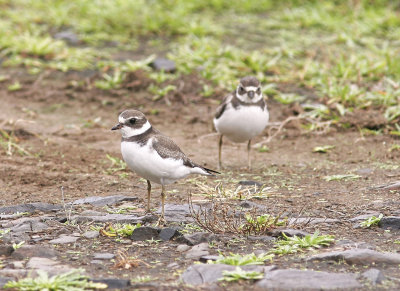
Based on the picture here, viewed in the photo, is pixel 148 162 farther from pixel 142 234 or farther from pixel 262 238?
pixel 262 238

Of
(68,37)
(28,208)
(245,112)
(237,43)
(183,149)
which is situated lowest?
(28,208)

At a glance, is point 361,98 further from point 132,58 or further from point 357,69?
point 132,58

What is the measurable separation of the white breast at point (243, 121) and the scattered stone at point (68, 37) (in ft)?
19.4

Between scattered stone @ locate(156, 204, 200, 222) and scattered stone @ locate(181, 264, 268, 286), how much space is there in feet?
4.88

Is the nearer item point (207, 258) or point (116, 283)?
point (116, 283)

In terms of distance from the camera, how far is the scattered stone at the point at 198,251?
5336 mm

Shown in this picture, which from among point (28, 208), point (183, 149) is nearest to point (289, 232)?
point (28, 208)

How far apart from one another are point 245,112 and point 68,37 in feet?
21.0

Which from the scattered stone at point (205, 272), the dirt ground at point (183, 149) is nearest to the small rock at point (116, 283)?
the dirt ground at point (183, 149)

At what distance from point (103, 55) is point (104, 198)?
254 inches

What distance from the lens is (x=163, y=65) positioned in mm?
12469

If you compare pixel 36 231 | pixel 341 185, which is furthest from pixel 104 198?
pixel 341 185

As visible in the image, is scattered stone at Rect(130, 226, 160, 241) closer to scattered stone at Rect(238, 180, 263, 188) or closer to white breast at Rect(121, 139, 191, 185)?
white breast at Rect(121, 139, 191, 185)

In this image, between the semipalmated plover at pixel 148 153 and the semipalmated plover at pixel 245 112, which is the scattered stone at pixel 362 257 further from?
the semipalmated plover at pixel 245 112
